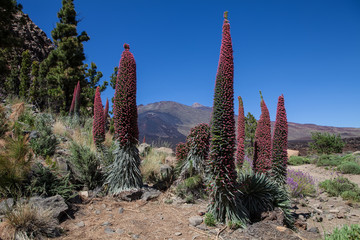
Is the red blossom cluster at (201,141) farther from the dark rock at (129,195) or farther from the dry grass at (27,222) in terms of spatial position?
the dry grass at (27,222)

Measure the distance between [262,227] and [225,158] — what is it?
1.26 meters

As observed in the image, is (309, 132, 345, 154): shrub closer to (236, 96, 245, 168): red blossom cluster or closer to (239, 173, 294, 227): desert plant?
(236, 96, 245, 168): red blossom cluster

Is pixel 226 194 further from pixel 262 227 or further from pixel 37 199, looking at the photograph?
pixel 37 199

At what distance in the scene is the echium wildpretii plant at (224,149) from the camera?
3.44m

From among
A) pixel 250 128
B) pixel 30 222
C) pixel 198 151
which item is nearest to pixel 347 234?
pixel 198 151

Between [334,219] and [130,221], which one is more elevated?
[130,221]

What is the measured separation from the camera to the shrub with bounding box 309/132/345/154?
732 inches

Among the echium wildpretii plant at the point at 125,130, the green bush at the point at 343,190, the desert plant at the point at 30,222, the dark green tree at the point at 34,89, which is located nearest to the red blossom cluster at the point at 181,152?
the echium wildpretii plant at the point at 125,130

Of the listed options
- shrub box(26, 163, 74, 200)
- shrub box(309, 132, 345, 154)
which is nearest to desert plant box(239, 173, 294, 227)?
shrub box(26, 163, 74, 200)

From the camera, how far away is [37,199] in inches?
132

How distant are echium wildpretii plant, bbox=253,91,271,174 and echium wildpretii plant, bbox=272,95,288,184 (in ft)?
0.44

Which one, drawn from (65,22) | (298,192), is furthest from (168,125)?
(298,192)

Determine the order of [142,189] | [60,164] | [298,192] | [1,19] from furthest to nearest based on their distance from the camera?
1. [1,19]
2. [298,192]
3. [142,189]
4. [60,164]

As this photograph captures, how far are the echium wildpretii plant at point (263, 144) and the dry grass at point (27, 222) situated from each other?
410 cm
